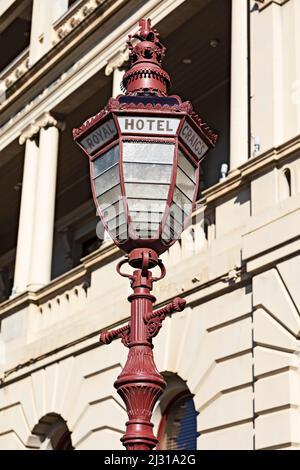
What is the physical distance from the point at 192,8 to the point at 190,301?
215 inches

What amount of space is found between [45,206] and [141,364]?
13.2 meters

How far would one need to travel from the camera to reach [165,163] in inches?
241

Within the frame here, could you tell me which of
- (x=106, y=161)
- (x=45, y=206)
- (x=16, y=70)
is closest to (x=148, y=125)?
(x=106, y=161)

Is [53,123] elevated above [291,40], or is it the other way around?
[53,123]

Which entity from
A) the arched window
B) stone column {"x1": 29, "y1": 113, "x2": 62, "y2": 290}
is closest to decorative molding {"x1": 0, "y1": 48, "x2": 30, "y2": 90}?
stone column {"x1": 29, "y1": 113, "x2": 62, "y2": 290}

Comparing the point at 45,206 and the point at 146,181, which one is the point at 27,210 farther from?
the point at 146,181

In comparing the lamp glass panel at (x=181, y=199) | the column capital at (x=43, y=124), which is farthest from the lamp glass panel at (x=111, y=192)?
the column capital at (x=43, y=124)

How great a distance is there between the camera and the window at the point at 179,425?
45.8 feet

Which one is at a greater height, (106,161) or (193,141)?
(193,141)

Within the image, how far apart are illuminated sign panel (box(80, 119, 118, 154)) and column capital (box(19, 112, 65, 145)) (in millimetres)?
13299

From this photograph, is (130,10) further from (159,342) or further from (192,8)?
(159,342)

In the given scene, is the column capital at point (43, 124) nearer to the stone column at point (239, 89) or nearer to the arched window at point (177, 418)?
the stone column at point (239, 89)

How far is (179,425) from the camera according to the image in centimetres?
1424

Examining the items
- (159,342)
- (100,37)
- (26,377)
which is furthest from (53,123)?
(159,342)
